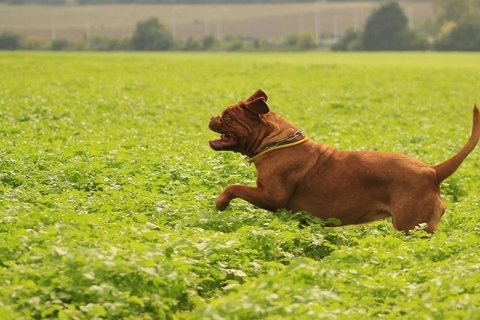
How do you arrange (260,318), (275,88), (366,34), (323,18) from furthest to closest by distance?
(323,18)
(366,34)
(275,88)
(260,318)

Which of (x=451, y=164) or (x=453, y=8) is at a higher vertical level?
(x=451, y=164)

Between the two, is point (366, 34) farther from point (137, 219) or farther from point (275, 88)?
point (137, 219)

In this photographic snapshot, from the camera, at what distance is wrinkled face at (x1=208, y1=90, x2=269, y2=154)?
12539mm

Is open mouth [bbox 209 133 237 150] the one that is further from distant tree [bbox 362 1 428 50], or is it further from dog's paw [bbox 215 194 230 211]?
distant tree [bbox 362 1 428 50]

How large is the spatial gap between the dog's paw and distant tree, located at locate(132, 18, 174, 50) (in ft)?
361

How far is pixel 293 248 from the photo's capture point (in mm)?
11219

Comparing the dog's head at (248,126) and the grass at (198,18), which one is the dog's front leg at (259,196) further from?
the grass at (198,18)

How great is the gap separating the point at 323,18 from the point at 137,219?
572 ft

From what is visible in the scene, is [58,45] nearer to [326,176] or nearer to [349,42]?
[349,42]

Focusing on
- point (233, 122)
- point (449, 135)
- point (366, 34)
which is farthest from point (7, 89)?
point (366, 34)

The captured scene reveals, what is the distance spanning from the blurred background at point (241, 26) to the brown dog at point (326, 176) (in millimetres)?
107401

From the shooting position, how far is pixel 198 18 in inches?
7229

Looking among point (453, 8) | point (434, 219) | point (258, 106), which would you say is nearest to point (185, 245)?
point (258, 106)

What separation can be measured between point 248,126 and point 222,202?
0.86 meters
